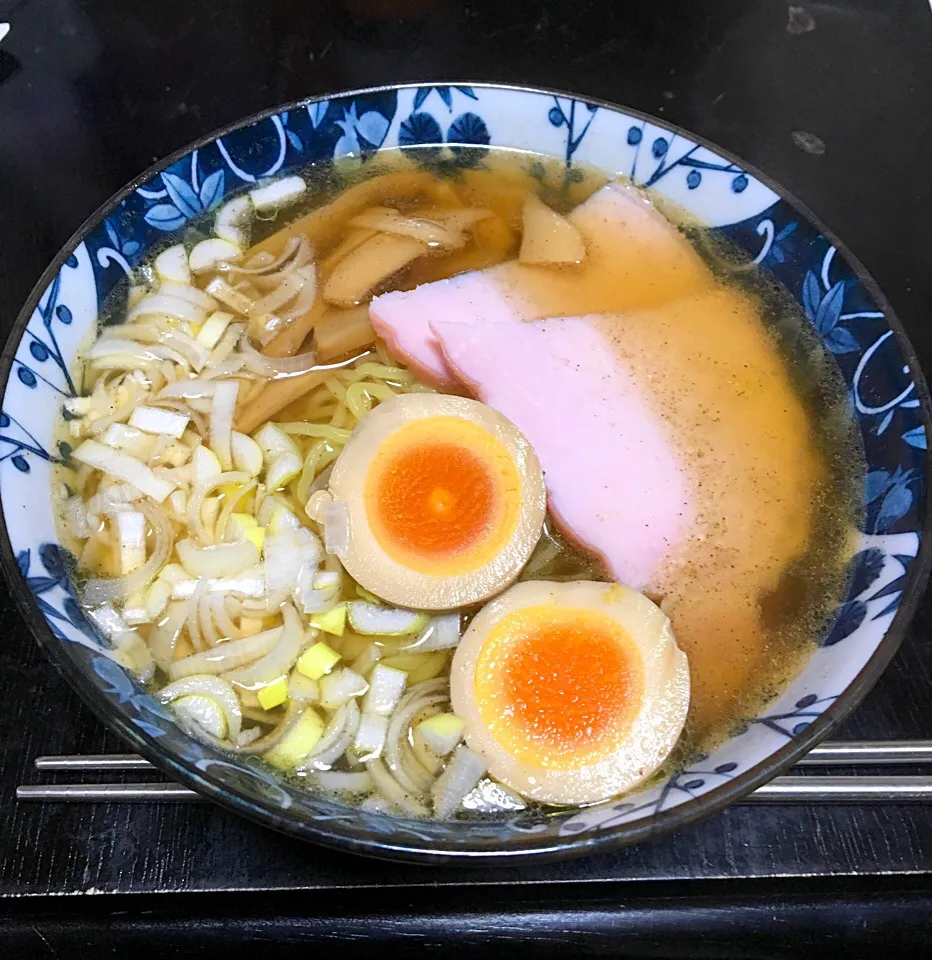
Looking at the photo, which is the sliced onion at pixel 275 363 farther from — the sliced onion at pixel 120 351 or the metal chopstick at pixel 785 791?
the metal chopstick at pixel 785 791

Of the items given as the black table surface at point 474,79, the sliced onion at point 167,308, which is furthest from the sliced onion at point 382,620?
the sliced onion at point 167,308

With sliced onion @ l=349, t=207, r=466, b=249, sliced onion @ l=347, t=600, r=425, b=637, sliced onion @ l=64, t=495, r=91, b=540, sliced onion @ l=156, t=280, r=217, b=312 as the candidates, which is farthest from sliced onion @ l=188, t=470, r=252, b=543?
sliced onion @ l=349, t=207, r=466, b=249

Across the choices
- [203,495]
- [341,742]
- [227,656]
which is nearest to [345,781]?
[341,742]

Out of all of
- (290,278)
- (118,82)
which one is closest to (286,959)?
(290,278)

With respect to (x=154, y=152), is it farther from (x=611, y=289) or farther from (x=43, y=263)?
(x=611, y=289)

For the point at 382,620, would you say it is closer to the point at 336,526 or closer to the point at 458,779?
the point at 336,526
